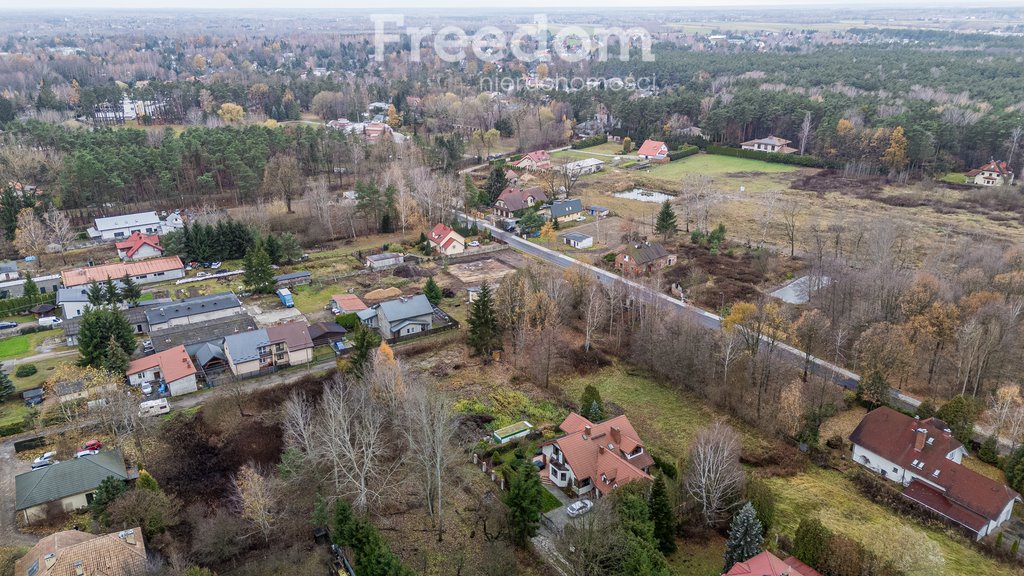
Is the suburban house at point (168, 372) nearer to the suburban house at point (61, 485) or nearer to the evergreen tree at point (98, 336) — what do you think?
the evergreen tree at point (98, 336)

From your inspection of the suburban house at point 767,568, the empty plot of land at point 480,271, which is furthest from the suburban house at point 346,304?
the suburban house at point 767,568

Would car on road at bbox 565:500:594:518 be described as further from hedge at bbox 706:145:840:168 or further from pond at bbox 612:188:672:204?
hedge at bbox 706:145:840:168

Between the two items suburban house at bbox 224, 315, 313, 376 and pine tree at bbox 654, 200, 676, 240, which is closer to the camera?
suburban house at bbox 224, 315, 313, 376

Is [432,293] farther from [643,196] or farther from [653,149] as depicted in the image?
[653,149]

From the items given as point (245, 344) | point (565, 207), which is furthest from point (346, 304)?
point (565, 207)

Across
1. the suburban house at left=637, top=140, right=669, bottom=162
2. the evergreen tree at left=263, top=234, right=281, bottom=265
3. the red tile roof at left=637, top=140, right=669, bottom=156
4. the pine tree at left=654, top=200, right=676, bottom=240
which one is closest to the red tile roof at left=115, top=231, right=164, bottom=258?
the evergreen tree at left=263, top=234, right=281, bottom=265
